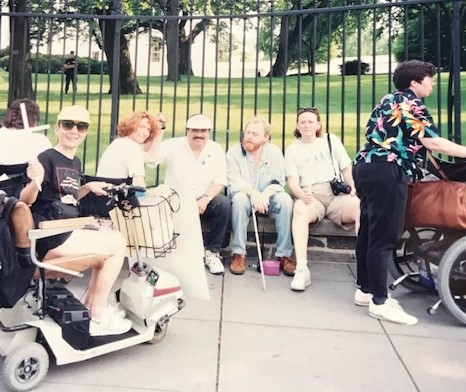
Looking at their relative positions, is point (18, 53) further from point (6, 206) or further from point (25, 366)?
point (25, 366)

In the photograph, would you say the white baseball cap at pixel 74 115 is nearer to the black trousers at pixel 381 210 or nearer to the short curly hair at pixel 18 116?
the short curly hair at pixel 18 116

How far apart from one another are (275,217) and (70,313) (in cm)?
235

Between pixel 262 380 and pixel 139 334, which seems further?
pixel 139 334

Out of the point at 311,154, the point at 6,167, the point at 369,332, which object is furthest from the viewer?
the point at 311,154

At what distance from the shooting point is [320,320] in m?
3.73

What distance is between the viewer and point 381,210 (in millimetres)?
3701

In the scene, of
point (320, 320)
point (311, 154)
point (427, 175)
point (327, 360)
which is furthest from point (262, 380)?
point (311, 154)

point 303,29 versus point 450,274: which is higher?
point 303,29

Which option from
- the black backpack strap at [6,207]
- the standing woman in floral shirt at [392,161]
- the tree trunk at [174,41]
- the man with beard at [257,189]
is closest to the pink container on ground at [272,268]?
the man with beard at [257,189]

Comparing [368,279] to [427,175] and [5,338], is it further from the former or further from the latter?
[5,338]

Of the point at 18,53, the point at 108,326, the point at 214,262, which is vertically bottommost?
the point at 108,326

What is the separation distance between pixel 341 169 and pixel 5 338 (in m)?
3.23

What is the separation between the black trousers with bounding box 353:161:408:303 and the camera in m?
3.66

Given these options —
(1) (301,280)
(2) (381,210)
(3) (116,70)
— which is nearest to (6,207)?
(2) (381,210)
